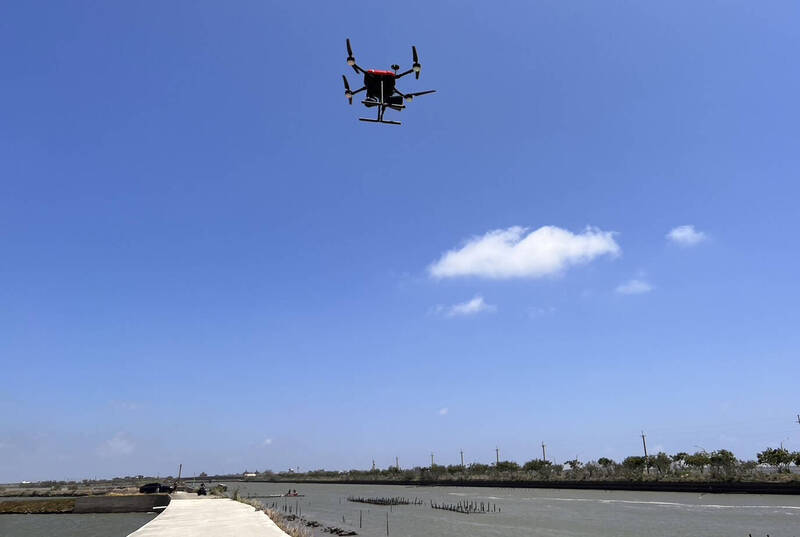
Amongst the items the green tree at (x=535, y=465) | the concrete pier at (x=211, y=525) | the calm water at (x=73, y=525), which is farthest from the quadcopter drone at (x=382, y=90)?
the green tree at (x=535, y=465)

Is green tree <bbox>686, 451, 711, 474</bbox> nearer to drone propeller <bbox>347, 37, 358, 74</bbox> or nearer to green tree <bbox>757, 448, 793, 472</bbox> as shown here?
green tree <bbox>757, 448, 793, 472</bbox>

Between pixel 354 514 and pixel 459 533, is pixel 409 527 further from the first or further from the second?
pixel 354 514

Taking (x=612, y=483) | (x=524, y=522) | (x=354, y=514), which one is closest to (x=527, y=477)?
(x=612, y=483)

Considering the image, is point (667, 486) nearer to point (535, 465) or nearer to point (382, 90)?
point (535, 465)

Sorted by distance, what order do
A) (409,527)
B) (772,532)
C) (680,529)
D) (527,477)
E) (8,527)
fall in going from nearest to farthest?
(772,532) < (680,529) < (409,527) < (8,527) < (527,477)

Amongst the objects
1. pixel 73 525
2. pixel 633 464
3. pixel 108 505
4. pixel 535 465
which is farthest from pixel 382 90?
pixel 535 465

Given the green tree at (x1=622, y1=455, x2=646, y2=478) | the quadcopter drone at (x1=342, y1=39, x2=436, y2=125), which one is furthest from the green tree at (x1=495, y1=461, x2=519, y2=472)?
the quadcopter drone at (x1=342, y1=39, x2=436, y2=125)

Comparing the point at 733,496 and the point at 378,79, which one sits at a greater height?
the point at 378,79

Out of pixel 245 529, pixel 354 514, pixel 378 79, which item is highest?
pixel 378 79

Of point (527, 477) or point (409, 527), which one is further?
point (527, 477)

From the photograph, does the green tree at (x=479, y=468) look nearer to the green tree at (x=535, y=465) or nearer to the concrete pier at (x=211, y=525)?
the green tree at (x=535, y=465)

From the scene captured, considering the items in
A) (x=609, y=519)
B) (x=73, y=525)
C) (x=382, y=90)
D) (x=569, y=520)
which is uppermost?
(x=382, y=90)
